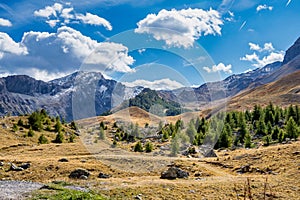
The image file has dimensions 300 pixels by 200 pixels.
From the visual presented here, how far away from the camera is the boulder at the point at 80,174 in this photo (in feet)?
105

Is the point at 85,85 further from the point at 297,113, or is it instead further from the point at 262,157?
the point at 297,113

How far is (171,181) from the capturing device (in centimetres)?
3020

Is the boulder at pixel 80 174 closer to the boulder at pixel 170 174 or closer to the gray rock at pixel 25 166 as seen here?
the gray rock at pixel 25 166

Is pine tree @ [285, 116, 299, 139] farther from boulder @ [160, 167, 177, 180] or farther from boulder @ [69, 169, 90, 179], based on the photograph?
boulder @ [69, 169, 90, 179]

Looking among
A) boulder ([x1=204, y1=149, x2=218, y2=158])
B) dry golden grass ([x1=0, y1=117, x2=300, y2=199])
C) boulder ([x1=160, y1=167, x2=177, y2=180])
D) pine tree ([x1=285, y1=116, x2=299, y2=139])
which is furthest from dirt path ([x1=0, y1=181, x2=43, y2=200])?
pine tree ([x1=285, y1=116, x2=299, y2=139])

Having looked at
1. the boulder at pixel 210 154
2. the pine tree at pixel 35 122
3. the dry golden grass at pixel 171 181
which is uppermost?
the pine tree at pixel 35 122

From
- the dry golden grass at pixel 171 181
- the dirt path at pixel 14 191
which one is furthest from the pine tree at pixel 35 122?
the dirt path at pixel 14 191

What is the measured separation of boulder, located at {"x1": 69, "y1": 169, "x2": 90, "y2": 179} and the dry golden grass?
0.79 m

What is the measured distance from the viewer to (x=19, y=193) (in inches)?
894

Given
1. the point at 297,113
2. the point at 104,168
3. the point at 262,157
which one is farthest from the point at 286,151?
the point at 297,113

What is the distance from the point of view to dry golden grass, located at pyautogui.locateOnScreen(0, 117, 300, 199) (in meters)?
26.0

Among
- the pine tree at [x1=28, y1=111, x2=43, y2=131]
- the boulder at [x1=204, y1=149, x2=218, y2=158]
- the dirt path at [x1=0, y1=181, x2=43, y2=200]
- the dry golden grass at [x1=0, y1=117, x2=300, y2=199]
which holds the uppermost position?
the pine tree at [x1=28, y1=111, x2=43, y2=131]

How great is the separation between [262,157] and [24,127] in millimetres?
63387

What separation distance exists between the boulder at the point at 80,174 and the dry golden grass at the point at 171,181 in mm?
794
